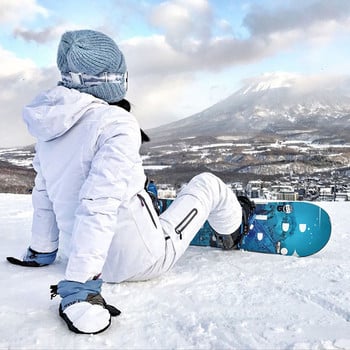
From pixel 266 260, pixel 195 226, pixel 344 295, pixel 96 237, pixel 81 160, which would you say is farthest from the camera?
pixel 266 260

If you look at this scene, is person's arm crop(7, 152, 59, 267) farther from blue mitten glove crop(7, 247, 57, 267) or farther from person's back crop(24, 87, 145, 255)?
person's back crop(24, 87, 145, 255)

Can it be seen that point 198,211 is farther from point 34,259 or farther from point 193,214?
point 34,259

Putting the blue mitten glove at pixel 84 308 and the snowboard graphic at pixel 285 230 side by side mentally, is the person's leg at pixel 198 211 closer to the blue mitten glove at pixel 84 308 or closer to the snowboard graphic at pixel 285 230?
the snowboard graphic at pixel 285 230

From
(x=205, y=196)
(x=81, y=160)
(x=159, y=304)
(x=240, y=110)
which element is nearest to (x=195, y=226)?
(x=205, y=196)

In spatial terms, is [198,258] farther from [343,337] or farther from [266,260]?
[343,337]

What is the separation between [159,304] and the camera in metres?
1.43

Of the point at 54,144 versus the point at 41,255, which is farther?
the point at 41,255

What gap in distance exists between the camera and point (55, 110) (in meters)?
1.35

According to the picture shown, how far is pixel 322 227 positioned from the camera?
2.38 metres

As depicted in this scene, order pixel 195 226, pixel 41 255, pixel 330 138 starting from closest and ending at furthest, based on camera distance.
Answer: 1. pixel 195 226
2. pixel 41 255
3. pixel 330 138

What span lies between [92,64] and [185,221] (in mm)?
715

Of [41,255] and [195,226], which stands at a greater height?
[195,226]

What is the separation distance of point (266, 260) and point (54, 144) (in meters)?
1.20

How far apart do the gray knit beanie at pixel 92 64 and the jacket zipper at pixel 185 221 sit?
1.84ft
